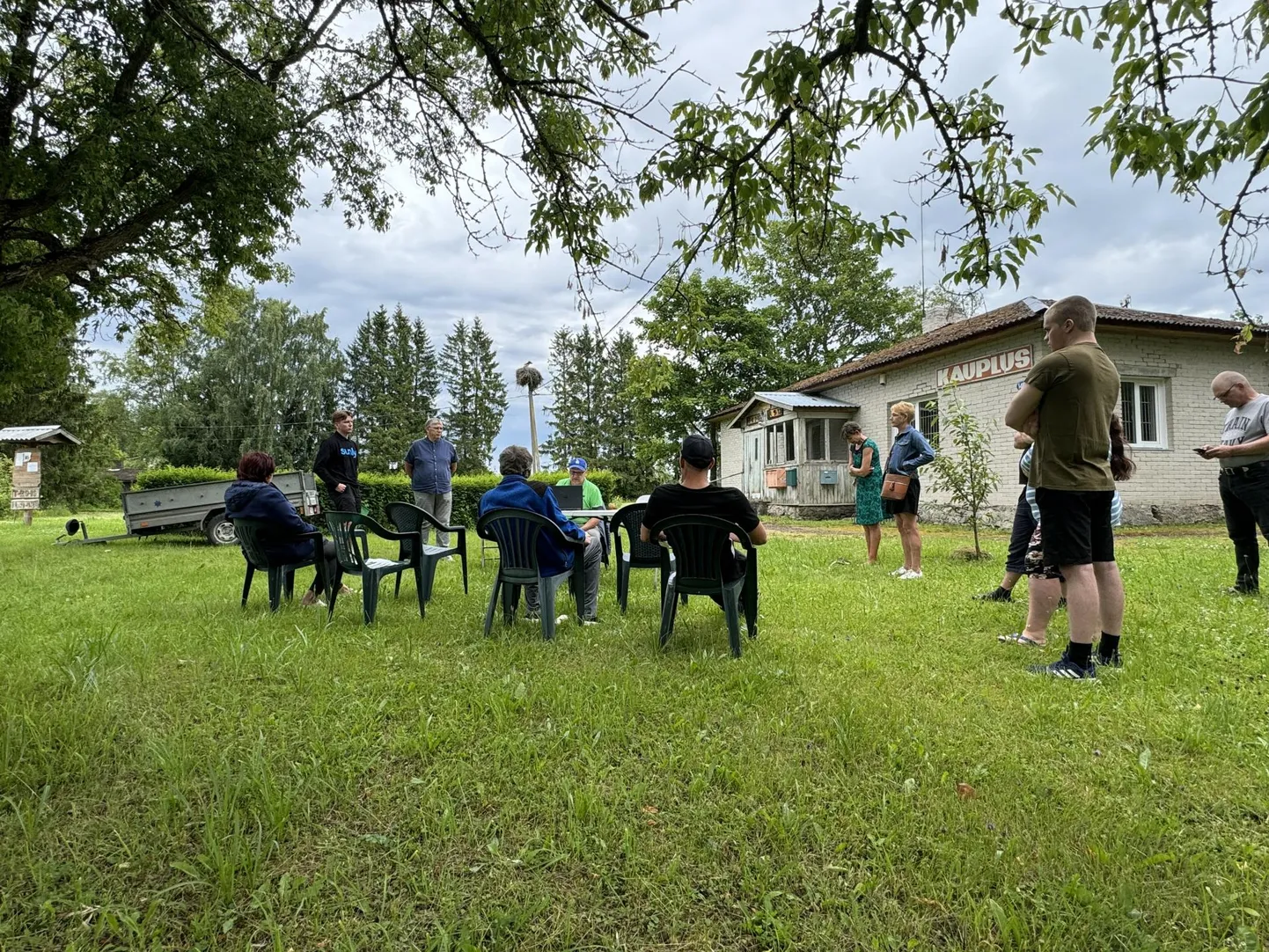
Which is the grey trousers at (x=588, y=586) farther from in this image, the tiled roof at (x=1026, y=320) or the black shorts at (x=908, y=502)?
the tiled roof at (x=1026, y=320)

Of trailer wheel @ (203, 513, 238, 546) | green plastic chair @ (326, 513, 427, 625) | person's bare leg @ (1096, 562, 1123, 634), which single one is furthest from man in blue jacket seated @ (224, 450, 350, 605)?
trailer wheel @ (203, 513, 238, 546)

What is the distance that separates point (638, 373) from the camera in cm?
336

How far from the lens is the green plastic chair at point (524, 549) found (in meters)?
4.28

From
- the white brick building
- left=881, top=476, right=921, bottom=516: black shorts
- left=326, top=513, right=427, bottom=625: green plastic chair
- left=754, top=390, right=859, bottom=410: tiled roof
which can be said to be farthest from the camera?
left=754, top=390, right=859, bottom=410: tiled roof

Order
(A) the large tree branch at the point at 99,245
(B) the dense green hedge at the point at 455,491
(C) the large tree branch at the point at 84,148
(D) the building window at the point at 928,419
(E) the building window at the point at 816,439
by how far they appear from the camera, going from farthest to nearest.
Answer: (E) the building window at the point at 816,439, (B) the dense green hedge at the point at 455,491, (D) the building window at the point at 928,419, (A) the large tree branch at the point at 99,245, (C) the large tree branch at the point at 84,148

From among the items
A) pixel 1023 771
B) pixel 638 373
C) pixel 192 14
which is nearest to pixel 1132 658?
pixel 1023 771

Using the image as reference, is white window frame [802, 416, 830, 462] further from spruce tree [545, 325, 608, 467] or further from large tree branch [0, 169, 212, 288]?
spruce tree [545, 325, 608, 467]

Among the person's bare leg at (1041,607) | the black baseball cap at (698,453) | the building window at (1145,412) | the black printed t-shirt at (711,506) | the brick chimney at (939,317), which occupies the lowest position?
the person's bare leg at (1041,607)

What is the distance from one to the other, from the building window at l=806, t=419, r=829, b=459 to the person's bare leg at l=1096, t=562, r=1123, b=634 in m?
15.9

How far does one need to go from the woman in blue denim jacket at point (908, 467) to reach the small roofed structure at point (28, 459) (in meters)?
20.5

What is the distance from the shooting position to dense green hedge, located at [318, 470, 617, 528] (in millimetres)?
15297

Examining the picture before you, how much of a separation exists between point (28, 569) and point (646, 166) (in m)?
10.1

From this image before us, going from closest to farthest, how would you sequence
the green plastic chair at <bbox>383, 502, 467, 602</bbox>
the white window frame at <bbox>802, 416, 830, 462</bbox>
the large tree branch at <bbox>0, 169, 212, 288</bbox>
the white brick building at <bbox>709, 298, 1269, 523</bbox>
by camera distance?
1. the green plastic chair at <bbox>383, 502, 467, 602</bbox>
2. the large tree branch at <bbox>0, 169, 212, 288</bbox>
3. the white brick building at <bbox>709, 298, 1269, 523</bbox>
4. the white window frame at <bbox>802, 416, 830, 462</bbox>

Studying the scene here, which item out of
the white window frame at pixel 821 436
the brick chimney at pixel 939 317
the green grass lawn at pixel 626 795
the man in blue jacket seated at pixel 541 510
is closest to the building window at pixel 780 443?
the white window frame at pixel 821 436
